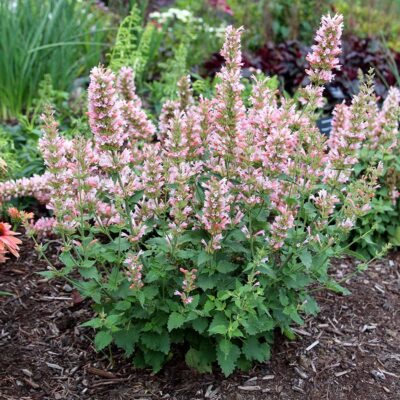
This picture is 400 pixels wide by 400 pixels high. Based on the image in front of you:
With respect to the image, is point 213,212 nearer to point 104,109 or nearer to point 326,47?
point 104,109

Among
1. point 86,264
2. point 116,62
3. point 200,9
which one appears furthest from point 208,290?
point 200,9

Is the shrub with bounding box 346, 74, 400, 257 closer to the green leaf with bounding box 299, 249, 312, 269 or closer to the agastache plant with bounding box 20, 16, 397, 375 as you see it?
the agastache plant with bounding box 20, 16, 397, 375

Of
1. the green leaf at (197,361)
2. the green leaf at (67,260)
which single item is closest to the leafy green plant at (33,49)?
the green leaf at (67,260)

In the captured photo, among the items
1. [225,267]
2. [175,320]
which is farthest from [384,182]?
[175,320]

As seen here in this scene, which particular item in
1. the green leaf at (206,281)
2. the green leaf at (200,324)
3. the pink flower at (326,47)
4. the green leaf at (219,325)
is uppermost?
the pink flower at (326,47)

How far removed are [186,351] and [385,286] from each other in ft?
4.35

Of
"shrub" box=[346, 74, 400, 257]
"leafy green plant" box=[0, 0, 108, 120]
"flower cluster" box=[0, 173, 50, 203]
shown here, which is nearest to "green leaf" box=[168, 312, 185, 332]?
"flower cluster" box=[0, 173, 50, 203]

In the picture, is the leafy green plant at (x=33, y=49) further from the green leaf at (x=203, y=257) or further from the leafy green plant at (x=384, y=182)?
the green leaf at (x=203, y=257)

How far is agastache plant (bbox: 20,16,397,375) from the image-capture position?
2336 mm

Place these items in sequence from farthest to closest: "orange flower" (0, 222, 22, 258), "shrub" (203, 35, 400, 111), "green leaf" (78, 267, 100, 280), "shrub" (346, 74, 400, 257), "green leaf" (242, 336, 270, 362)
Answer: "shrub" (203, 35, 400, 111), "shrub" (346, 74, 400, 257), "orange flower" (0, 222, 22, 258), "green leaf" (242, 336, 270, 362), "green leaf" (78, 267, 100, 280)

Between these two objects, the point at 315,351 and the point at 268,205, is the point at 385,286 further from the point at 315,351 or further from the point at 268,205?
the point at 268,205

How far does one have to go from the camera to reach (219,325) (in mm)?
2443

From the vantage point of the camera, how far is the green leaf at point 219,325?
239cm

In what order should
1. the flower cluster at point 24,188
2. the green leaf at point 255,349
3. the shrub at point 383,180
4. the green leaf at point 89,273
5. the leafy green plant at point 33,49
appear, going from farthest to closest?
the leafy green plant at point 33,49, the shrub at point 383,180, the flower cluster at point 24,188, the green leaf at point 255,349, the green leaf at point 89,273
